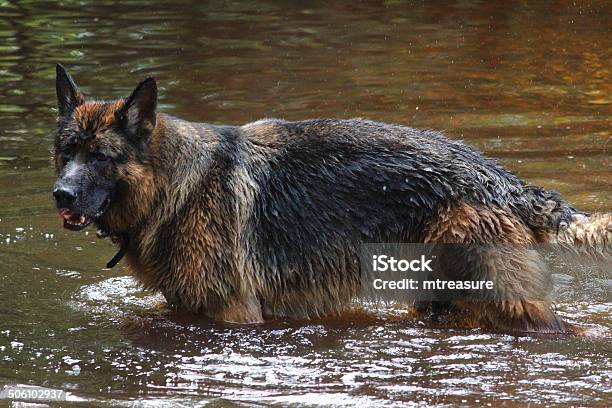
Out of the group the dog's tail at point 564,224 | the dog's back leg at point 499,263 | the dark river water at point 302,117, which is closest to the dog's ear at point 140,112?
the dark river water at point 302,117

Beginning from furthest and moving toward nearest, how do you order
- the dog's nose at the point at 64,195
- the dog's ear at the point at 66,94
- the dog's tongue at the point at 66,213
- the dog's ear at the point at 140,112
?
the dog's ear at the point at 66,94, the dog's ear at the point at 140,112, the dog's tongue at the point at 66,213, the dog's nose at the point at 64,195

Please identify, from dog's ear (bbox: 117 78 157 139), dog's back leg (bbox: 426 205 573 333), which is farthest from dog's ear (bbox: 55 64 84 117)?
dog's back leg (bbox: 426 205 573 333)

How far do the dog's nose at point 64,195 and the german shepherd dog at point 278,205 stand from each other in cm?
1

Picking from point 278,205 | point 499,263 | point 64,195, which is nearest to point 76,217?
point 64,195

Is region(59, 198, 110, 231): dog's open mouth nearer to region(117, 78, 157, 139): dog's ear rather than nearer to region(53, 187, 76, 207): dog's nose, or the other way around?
region(53, 187, 76, 207): dog's nose

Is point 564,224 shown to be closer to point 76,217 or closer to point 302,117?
point 76,217

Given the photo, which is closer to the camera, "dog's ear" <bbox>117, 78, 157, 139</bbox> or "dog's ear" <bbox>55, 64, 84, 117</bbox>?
"dog's ear" <bbox>117, 78, 157, 139</bbox>

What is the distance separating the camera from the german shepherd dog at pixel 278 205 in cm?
674

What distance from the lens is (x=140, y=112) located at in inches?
268

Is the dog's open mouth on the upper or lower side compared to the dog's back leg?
upper

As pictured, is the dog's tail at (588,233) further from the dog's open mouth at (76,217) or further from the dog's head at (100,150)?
the dog's open mouth at (76,217)

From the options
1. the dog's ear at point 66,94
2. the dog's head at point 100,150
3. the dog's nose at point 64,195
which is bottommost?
the dog's nose at point 64,195

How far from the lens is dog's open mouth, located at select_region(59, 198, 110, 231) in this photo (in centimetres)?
665

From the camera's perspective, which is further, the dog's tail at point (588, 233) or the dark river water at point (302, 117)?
the dog's tail at point (588, 233)
